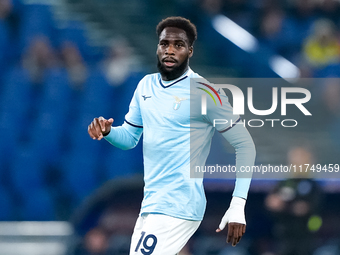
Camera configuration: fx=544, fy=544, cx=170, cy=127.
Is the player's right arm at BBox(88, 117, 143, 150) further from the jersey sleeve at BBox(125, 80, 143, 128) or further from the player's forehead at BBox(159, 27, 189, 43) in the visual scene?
the player's forehead at BBox(159, 27, 189, 43)

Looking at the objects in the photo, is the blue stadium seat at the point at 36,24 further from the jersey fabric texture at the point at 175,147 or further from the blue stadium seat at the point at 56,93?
the jersey fabric texture at the point at 175,147

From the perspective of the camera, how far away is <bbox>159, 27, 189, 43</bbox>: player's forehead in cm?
316

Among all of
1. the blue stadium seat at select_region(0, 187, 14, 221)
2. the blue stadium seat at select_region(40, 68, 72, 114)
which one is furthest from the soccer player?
the blue stadium seat at select_region(40, 68, 72, 114)

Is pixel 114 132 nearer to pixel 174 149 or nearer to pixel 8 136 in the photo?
pixel 174 149

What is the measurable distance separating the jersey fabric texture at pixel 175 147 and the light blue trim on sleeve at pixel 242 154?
58mm

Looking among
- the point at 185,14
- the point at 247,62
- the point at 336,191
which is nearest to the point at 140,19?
the point at 185,14

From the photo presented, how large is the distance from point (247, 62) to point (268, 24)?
0.84 m

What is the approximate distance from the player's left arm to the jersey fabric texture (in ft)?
0.26

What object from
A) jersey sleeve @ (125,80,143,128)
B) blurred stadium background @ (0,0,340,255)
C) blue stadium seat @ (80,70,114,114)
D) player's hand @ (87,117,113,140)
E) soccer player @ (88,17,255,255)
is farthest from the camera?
blue stadium seat @ (80,70,114,114)

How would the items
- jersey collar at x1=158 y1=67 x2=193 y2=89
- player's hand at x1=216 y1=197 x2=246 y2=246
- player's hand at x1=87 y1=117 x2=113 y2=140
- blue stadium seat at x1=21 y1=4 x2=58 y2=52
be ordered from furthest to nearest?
blue stadium seat at x1=21 y1=4 x2=58 y2=52 < jersey collar at x1=158 y1=67 x2=193 y2=89 < player's hand at x1=87 y1=117 x2=113 y2=140 < player's hand at x1=216 y1=197 x2=246 y2=246

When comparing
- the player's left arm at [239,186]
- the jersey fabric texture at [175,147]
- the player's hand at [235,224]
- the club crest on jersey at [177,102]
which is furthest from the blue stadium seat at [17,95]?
the player's hand at [235,224]

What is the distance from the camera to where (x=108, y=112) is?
675 centimetres

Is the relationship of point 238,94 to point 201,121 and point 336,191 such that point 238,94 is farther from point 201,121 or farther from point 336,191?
point 201,121

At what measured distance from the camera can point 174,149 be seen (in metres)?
3.05
